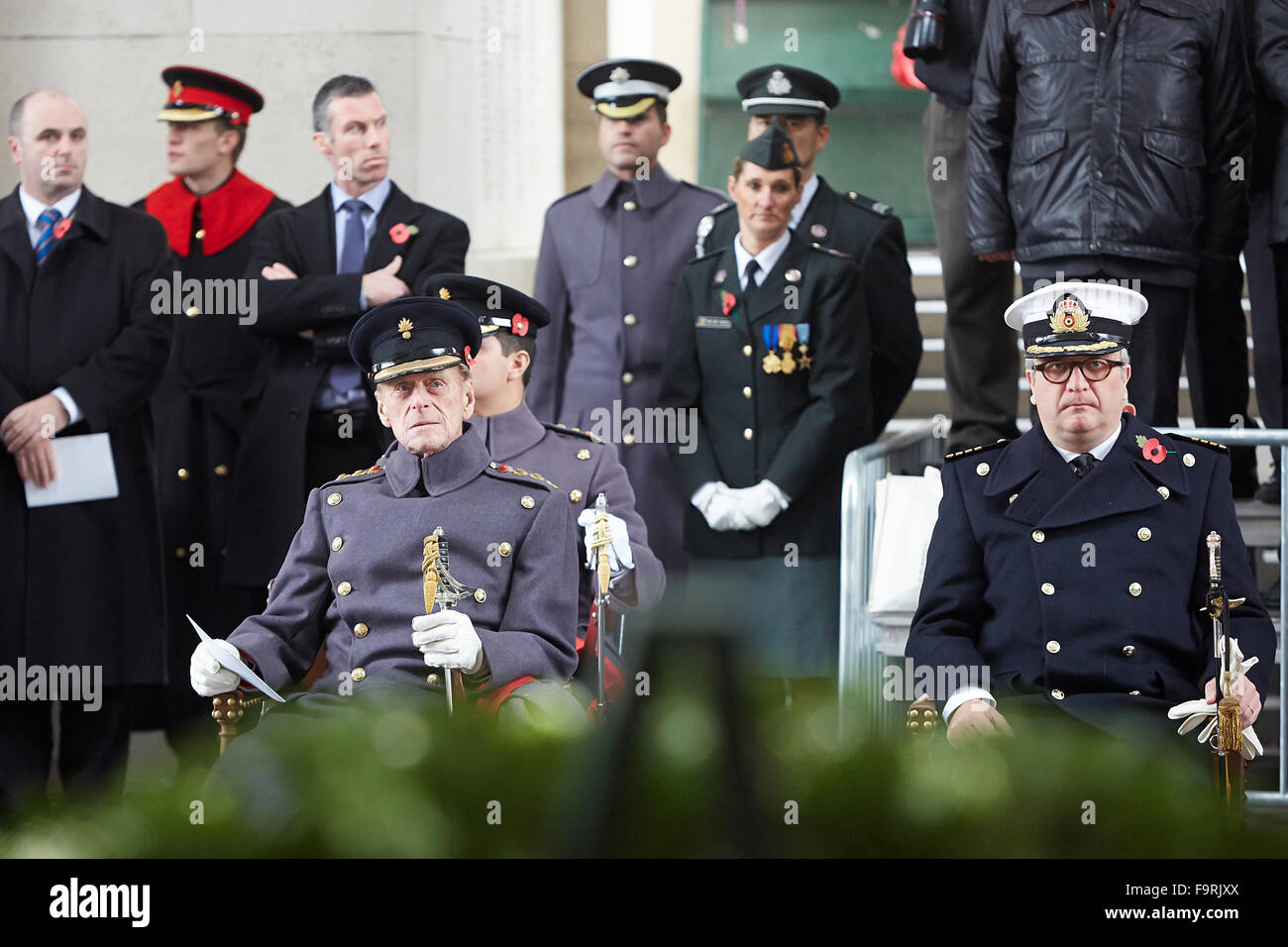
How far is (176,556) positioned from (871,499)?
2584 mm

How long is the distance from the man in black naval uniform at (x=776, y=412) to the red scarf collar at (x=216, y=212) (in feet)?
5.65

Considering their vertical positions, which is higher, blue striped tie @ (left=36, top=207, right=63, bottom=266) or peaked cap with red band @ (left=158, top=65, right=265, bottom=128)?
peaked cap with red band @ (left=158, top=65, right=265, bottom=128)

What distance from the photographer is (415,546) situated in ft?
13.0

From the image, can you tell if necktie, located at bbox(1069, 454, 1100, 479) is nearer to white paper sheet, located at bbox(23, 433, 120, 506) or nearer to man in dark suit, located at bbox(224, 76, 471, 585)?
man in dark suit, located at bbox(224, 76, 471, 585)

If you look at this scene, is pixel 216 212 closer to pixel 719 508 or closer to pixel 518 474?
pixel 719 508

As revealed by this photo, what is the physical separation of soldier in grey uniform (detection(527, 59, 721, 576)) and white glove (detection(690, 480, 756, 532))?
385 mm

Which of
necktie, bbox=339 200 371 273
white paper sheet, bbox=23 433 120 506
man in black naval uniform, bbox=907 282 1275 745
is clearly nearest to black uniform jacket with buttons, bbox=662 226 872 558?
necktie, bbox=339 200 371 273

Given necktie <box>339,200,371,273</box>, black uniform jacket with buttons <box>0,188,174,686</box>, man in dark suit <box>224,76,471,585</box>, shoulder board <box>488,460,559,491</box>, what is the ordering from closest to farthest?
shoulder board <box>488,460,559,491</box>
black uniform jacket with buttons <box>0,188,174,686</box>
man in dark suit <box>224,76,471,585</box>
necktie <box>339,200,371,273</box>

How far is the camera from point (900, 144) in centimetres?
1044

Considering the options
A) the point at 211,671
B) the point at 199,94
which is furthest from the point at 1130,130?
the point at 199,94

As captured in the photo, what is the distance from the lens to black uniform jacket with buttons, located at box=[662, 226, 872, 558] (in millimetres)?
5570

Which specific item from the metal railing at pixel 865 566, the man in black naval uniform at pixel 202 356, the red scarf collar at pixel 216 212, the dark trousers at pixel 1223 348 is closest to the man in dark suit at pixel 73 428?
the man in black naval uniform at pixel 202 356

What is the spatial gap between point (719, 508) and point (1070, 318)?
178 cm

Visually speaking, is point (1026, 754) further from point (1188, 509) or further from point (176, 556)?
point (176, 556)
